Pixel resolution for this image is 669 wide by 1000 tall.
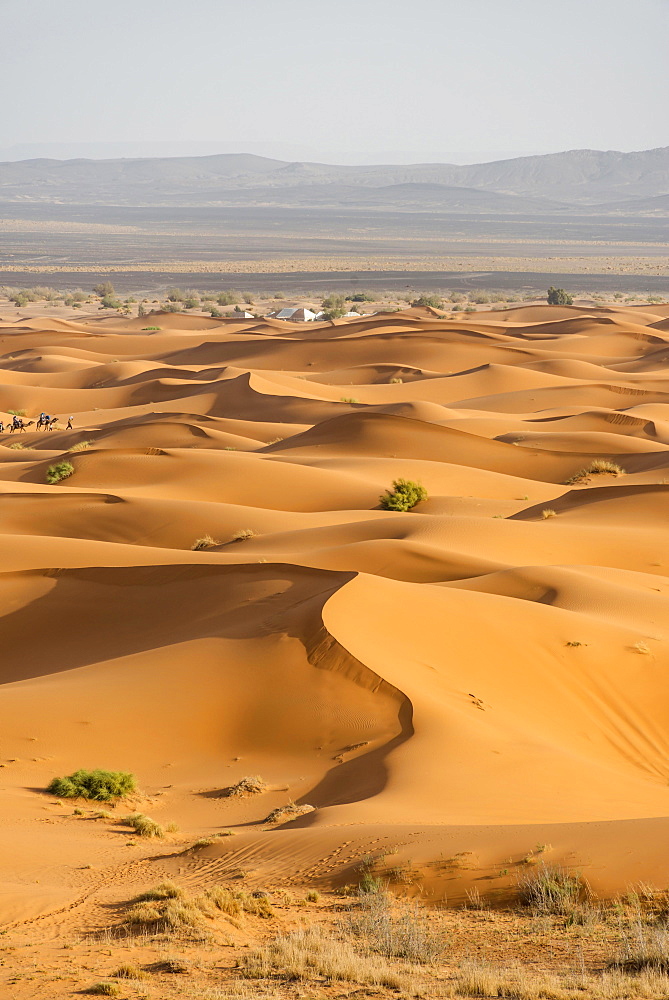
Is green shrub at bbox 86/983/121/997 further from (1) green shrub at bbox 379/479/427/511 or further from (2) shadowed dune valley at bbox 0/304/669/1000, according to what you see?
(1) green shrub at bbox 379/479/427/511

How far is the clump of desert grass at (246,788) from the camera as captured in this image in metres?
9.56

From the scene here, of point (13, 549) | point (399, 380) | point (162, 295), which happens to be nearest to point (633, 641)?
point (13, 549)

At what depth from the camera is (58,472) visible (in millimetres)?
27328

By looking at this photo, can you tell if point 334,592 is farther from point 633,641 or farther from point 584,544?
point 584,544

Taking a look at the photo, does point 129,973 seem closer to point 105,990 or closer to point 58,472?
Answer: point 105,990

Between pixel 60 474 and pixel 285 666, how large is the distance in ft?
54.5

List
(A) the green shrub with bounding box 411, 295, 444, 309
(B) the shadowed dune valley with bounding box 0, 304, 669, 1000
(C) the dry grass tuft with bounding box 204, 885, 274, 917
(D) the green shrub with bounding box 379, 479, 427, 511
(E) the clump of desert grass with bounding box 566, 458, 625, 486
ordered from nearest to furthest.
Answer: (C) the dry grass tuft with bounding box 204, 885, 274, 917, (B) the shadowed dune valley with bounding box 0, 304, 669, 1000, (D) the green shrub with bounding box 379, 479, 427, 511, (E) the clump of desert grass with bounding box 566, 458, 625, 486, (A) the green shrub with bounding box 411, 295, 444, 309

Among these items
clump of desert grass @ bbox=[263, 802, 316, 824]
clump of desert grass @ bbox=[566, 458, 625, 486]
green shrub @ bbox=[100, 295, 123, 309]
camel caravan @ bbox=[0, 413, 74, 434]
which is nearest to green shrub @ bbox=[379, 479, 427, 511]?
clump of desert grass @ bbox=[566, 458, 625, 486]

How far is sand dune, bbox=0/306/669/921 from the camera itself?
830cm

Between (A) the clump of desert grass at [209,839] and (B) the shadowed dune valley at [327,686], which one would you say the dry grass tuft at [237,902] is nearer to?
(B) the shadowed dune valley at [327,686]

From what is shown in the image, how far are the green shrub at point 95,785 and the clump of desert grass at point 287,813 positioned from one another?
146cm

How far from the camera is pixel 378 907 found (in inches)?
257

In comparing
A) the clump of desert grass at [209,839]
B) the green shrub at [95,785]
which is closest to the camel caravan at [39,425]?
the green shrub at [95,785]

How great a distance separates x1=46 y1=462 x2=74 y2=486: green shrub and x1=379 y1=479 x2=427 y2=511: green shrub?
8317 millimetres
